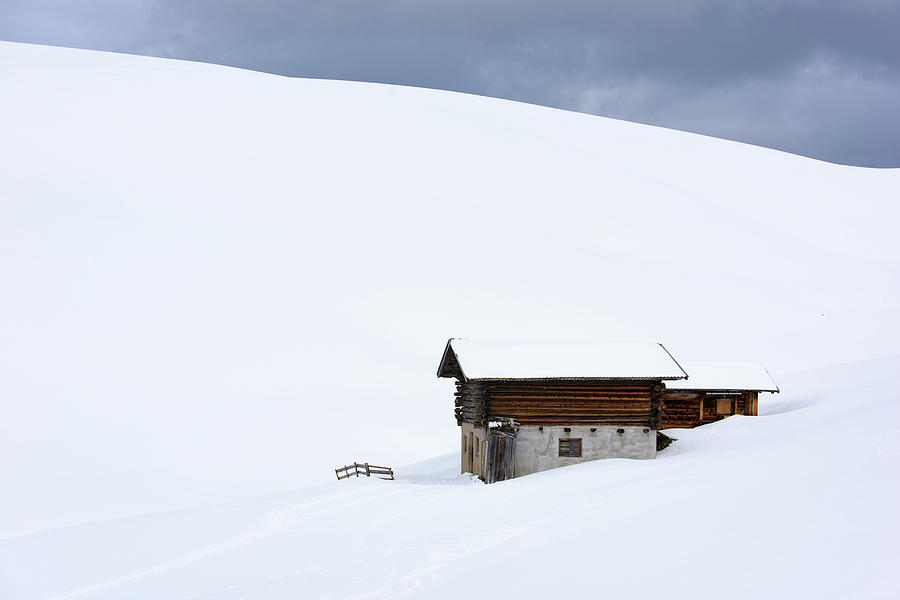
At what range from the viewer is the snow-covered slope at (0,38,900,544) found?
39125mm

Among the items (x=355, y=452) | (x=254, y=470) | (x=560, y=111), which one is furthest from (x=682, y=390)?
(x=560, y=111)

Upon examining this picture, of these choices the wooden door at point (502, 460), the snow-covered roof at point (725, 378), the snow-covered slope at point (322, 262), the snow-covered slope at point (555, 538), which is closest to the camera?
the snow-covered slope at point (555, 538)

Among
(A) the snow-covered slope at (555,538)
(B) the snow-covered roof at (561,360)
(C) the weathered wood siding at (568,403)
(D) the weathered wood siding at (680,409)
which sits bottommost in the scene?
(A) the snow-covered slope at (555,538)

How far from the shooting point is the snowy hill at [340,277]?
31533mm

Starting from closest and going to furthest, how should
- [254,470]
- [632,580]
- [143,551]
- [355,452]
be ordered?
[632,580] < [143,551] < [254,470] < [355,452]

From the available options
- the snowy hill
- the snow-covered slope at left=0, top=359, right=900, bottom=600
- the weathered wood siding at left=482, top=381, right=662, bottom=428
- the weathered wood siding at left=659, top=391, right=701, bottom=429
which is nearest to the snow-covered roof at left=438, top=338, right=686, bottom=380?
the weathered wood siding at left=482, top=381, right=662, bottom=428

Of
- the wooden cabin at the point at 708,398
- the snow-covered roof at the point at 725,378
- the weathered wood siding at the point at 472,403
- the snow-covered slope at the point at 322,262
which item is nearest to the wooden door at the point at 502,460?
the weathered wood siding at the point at 472,403

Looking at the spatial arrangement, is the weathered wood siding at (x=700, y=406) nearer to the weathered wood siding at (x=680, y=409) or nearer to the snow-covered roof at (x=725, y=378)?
the weathered wood siding at (x=680, y=409)

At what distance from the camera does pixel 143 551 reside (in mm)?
18656

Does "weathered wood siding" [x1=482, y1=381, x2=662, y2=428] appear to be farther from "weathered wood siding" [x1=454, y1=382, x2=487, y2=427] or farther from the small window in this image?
the small window

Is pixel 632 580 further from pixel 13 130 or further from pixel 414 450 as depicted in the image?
pixel 13 130

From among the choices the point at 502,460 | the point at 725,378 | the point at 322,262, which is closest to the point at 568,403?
the point at 502,460

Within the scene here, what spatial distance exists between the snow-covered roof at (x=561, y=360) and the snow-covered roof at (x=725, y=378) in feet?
28.8

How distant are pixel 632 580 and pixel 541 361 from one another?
1520 cm
